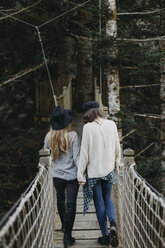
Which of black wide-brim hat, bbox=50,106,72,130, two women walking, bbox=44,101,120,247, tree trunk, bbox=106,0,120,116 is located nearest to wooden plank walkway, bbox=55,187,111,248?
two women walking, bbox=44,101,120,247

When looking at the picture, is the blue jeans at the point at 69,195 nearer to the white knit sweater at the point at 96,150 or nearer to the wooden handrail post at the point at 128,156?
the white knit sweater at the point at 96,150

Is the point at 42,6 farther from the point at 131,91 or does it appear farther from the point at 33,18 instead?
the point at 131,91

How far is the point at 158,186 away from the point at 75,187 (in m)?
5.16

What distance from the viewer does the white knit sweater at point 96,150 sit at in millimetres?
3348

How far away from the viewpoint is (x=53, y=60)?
10578 mm

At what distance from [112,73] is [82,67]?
5.90 meters

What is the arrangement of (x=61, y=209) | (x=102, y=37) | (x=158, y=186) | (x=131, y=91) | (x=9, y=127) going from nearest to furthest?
(x=61, y=209), (x=102, y=37), (x=158, y=186), (x=131, y=91), (x=9, y=127)

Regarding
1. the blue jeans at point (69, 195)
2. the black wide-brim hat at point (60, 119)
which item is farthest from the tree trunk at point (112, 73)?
the blue jeans at point (69, 195)

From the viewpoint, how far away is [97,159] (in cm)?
337

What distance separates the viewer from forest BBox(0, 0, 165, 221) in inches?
293

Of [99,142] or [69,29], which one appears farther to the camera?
[69,29]

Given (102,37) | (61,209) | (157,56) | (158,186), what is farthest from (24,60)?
(61,209)

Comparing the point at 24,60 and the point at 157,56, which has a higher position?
the point at 24,60

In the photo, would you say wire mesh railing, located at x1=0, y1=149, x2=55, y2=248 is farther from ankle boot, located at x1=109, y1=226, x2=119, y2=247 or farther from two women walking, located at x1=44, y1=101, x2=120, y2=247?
ankle boot, located at x1=109, y1=226, x2=119, y2=247
